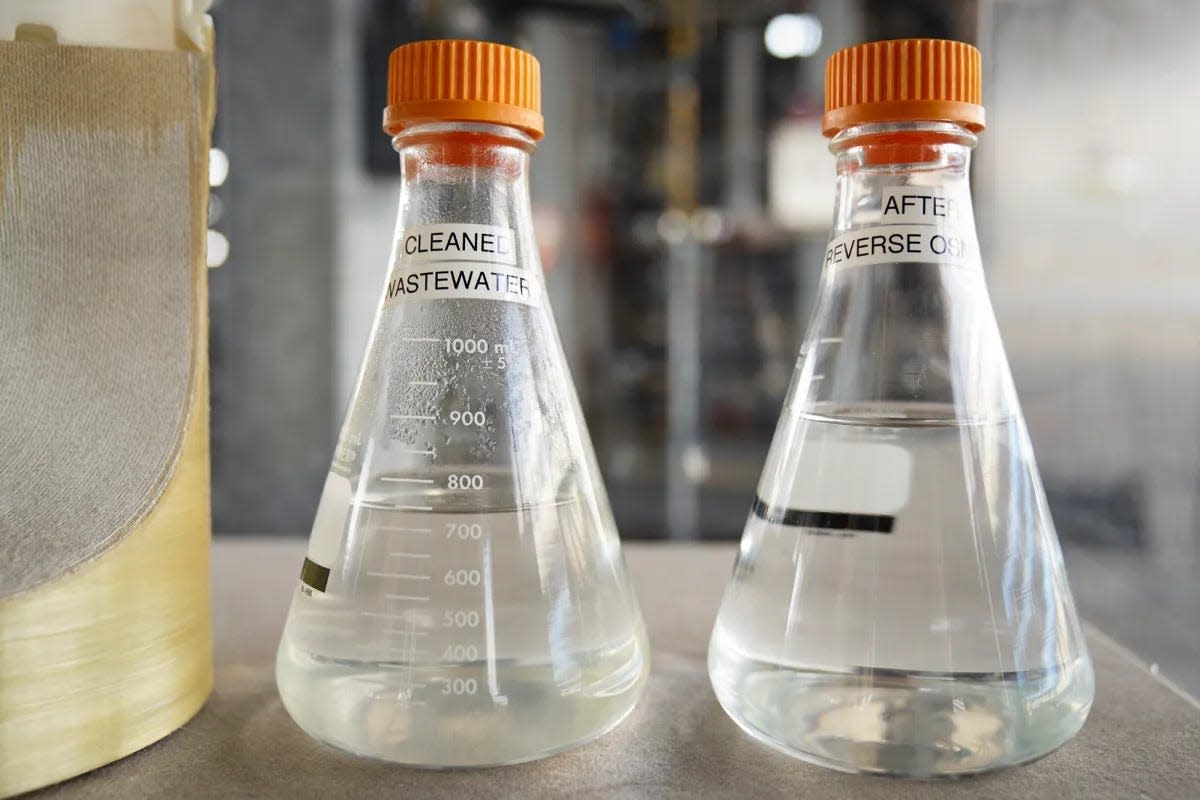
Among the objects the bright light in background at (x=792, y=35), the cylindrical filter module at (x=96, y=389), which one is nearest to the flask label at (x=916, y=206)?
the cylindrical filter module at (x=96, y=389)

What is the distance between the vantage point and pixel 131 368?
39cm

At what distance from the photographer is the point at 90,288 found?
0.38m

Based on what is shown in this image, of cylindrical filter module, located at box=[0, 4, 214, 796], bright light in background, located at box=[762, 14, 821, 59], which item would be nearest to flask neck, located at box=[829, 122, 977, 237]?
cylindrical filter module, located at box=[0, 4, 214, 796]

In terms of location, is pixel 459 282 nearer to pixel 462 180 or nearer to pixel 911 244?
pixel 462 180

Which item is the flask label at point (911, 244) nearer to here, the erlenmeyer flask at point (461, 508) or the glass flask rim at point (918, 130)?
the glass flask rim at point (918, 130)

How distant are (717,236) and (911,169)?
6.15 feet

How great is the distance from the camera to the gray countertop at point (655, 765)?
0.36 m

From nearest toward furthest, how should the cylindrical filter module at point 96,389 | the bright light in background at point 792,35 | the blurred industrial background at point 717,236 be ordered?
the cylindrical filter module at point 96,389, the blurred industrial background at point 717,236, the bright light in background at point 792,35

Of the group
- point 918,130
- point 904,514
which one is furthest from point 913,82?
point 904,514

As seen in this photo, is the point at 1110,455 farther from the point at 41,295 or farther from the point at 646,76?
the point at 646,76

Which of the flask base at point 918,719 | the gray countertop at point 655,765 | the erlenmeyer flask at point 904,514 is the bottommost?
the gray countertop at point 655,765

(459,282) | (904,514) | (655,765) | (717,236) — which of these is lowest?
(655,765)

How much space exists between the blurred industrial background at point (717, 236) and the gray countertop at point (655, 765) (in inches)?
7.0

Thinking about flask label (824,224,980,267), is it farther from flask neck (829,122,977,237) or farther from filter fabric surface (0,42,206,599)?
filter fabric surface (0,42,206,599)
